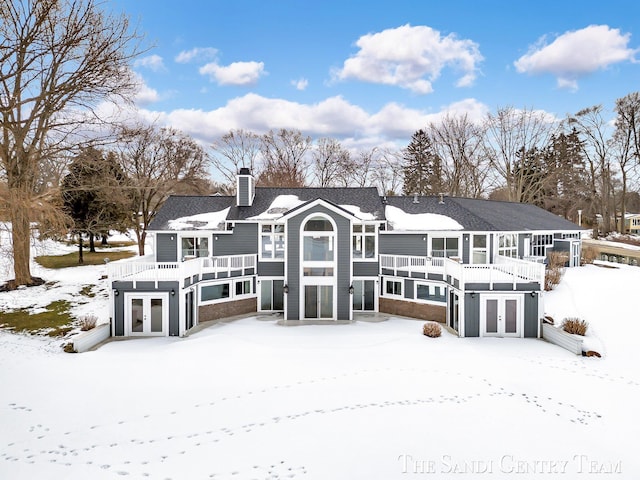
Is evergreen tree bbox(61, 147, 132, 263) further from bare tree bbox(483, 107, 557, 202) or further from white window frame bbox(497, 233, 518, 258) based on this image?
bare tree bbox(483, 107, 557, 202)

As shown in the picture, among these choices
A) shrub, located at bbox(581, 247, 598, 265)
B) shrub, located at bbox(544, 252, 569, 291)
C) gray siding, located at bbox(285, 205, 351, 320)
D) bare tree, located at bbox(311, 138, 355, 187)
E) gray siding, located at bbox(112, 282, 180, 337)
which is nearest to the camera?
gray siding, located at bbox(112, 282, 180, 337)

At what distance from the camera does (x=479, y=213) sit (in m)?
19.9

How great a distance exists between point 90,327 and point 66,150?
11.8 metres

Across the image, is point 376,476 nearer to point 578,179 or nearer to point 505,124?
point 505,124

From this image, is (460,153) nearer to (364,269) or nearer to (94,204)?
(364,269)

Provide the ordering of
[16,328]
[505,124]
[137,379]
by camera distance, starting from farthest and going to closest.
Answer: [505,124]
[16,328]
[137,379]

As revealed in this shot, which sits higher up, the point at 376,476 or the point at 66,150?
the point at 66,150

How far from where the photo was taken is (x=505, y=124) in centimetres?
3659

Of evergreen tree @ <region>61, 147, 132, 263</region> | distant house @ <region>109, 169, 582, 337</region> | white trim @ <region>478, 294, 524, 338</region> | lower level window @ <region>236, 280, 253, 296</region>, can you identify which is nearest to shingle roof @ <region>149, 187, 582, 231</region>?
distant house @ <region>109, 169, 582, 337</region>

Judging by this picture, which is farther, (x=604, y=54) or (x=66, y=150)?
(x=604, y=54)

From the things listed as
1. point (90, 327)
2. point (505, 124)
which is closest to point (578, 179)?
point (505, 124)

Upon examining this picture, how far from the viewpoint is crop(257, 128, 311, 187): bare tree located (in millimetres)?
39719

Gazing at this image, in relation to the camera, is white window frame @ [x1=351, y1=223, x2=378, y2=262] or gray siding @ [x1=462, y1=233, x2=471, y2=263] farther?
white window frame @ [x1=351, y1=223, x2=378, y2=262]

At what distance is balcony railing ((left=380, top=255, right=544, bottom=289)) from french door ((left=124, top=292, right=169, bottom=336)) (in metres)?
11.3
